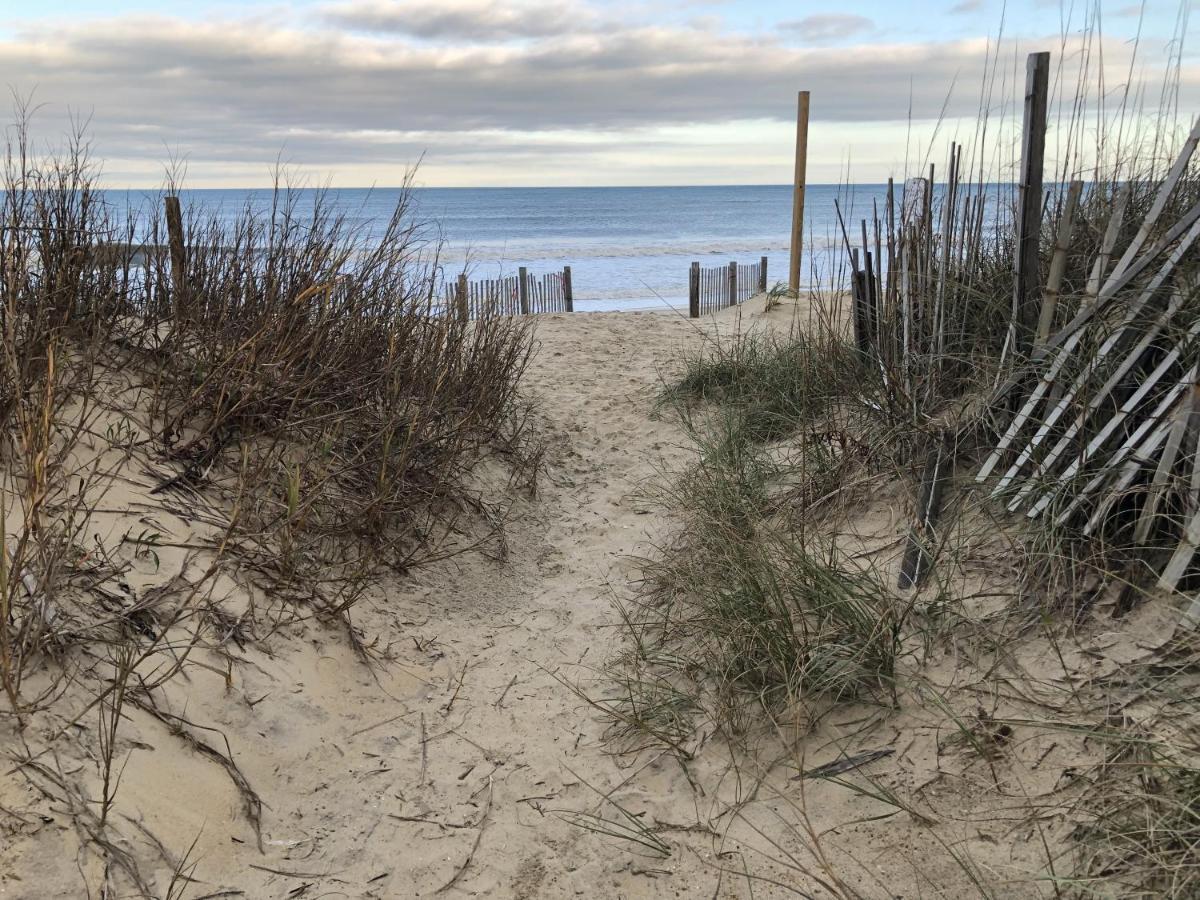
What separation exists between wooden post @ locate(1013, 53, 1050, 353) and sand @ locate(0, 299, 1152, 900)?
0.88 meters

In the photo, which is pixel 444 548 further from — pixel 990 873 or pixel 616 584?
pixel 990 873

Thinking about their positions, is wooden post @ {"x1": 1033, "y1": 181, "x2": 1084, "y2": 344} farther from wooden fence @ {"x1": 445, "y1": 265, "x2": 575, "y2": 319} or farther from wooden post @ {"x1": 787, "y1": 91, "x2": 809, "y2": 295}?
wooden fence @ {"x1": 445, "y1": 265, "x2": 575, "y2": 319}

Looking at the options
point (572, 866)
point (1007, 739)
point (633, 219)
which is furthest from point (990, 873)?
point (633, 219)

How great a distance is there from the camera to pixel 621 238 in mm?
41000

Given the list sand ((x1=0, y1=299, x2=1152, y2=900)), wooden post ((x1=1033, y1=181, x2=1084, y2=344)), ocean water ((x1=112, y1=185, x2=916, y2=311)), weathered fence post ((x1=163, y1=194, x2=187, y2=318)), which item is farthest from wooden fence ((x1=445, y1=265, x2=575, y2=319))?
wooden post ((x1=1033, y1=181, x2=1084, y2=344))

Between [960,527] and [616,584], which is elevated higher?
[960,527]

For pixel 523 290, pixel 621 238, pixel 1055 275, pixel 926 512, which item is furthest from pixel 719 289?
pixel 621 238

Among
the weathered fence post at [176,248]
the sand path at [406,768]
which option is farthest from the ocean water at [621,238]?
the sand path at [406,768]

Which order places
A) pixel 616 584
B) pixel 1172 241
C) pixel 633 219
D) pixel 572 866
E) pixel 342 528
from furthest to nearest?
pixel 633 219, pixel 616 584, pixel 342 528, pixel 1172 241, pixel 572 866

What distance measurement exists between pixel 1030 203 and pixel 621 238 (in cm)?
3866

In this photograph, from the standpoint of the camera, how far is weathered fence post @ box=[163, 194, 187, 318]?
428 cm

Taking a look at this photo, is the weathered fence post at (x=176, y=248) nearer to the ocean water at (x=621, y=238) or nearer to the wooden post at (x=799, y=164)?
the ocean water at (x=621, y=238)

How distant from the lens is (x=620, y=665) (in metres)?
3.22

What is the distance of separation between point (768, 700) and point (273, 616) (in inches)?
67.4
